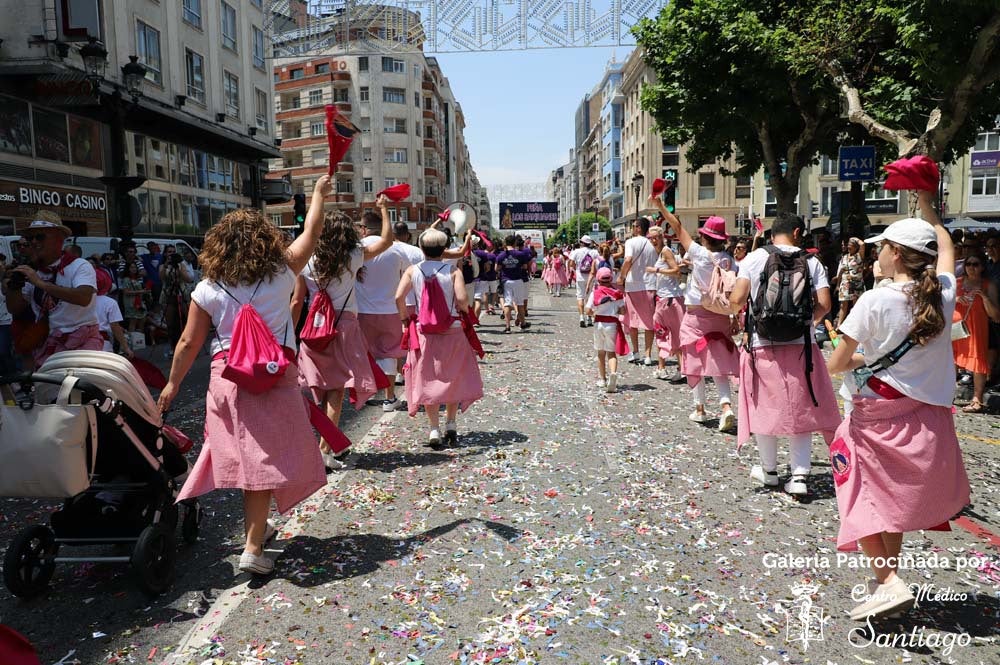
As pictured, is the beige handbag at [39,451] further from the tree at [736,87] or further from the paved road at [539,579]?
the tree at [736,87]

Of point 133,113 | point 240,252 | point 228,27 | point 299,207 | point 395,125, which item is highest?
point 395,125

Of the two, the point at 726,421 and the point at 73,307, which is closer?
the point at 73,307

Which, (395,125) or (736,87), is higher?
(395,125)

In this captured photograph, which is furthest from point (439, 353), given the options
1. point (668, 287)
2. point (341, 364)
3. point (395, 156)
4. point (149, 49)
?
point (395, 156)

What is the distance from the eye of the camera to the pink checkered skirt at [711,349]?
742 centimetres

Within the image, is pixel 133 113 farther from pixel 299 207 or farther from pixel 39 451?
pixel 39 451

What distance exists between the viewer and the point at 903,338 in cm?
341

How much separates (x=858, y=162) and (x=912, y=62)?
1.97 m

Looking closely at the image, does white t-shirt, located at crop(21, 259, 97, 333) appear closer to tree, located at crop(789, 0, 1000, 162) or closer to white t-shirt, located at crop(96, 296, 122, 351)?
white t-shirt, located at crop(96, 296, 122, 351)

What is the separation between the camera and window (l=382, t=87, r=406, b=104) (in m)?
69.6

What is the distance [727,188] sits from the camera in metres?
66.6

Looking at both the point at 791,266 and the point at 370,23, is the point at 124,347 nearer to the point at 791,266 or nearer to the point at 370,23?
the point at 791,266

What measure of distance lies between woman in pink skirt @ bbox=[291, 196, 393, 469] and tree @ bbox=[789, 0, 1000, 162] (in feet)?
31.2

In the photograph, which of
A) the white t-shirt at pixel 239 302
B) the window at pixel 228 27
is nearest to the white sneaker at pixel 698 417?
the white t-shirt at pixel 239 302
